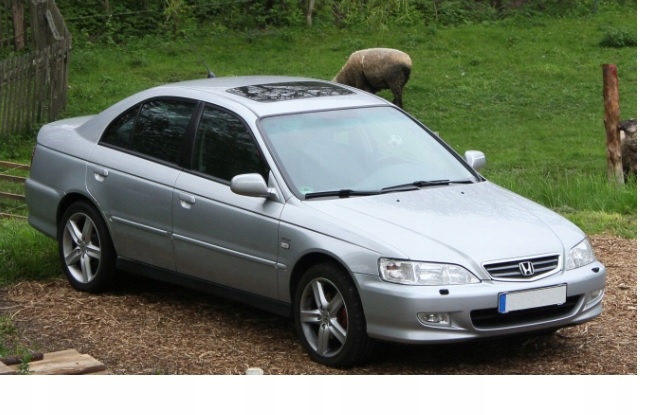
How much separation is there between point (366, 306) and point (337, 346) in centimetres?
42

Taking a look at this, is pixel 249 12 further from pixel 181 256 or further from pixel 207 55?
pixel 181 256

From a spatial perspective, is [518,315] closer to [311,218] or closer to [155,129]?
[311,218]

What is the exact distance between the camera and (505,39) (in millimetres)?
25938

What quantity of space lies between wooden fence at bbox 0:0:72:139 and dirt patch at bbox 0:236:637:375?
9967mm

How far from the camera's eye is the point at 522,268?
6.40 meters

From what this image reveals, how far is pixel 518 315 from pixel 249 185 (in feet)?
5.44

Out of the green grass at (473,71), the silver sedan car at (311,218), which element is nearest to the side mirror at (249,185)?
the silver sedan car at (311,218)

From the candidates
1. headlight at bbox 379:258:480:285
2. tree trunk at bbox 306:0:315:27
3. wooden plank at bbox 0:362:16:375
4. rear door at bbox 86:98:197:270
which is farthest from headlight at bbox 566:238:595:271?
tree trunk at bbox 306:0:315:27

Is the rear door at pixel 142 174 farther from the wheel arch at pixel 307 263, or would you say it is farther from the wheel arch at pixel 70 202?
the wheel arch at pixel 307 263

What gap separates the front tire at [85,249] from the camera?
8.23 metres

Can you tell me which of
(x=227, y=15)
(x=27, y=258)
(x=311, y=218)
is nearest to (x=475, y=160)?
(x=311, y=218)

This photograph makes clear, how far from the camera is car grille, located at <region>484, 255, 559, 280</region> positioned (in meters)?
6.34

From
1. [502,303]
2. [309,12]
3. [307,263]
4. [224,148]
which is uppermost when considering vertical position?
[224,148]

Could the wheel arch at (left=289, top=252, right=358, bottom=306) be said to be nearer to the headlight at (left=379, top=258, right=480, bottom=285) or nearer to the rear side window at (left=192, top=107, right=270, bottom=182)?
the headlight at (left=379, top=258, right=480, bottom=285)
